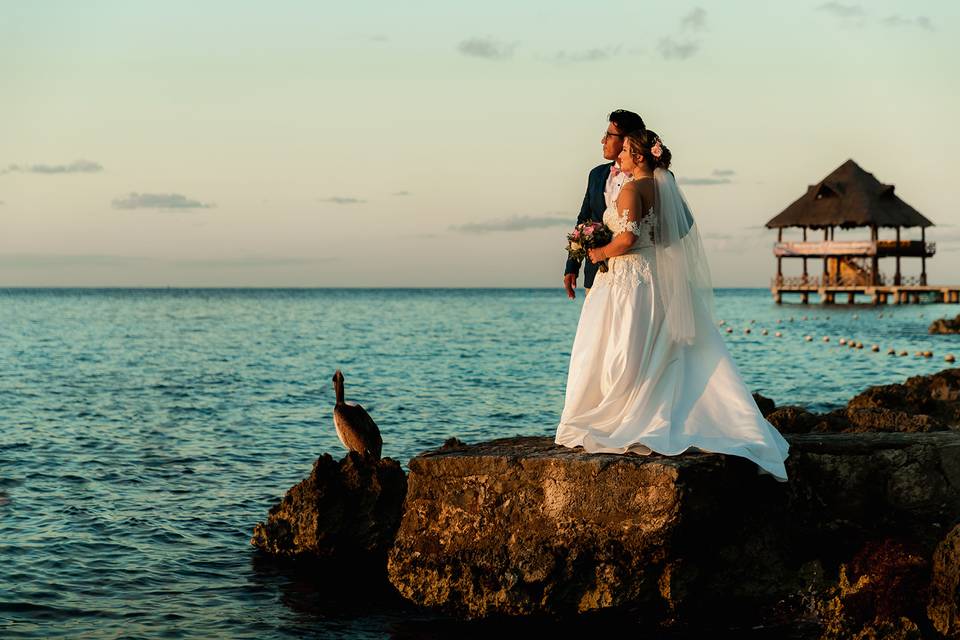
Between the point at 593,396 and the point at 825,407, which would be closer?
the point at 593,396

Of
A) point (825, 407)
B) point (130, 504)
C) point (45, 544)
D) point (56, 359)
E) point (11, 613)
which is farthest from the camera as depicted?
point (56, 359)

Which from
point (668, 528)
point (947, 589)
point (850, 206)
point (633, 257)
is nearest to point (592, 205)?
point (633, 257)

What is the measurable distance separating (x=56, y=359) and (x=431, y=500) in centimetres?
3441

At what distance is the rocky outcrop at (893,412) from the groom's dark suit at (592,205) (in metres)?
3.24

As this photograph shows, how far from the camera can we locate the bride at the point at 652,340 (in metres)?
7.52

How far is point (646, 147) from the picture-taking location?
25.3 feet

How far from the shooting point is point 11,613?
28.2 ft

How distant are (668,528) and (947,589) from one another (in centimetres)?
184

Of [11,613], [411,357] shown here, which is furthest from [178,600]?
[411,357]

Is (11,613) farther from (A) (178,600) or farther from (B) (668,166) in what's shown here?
(B) (668,166)

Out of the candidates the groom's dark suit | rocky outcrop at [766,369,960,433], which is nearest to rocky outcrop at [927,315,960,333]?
rocky outcrop at [766,369,960,433]

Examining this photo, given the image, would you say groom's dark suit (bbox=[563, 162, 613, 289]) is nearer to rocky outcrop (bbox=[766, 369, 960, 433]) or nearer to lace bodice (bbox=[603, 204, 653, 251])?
lace bodice (bbox=[603, 204, 653, 251])

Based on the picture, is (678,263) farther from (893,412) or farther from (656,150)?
(893,412)

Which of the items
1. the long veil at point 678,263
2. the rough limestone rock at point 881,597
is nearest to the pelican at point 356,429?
the long veil at point 678,263
